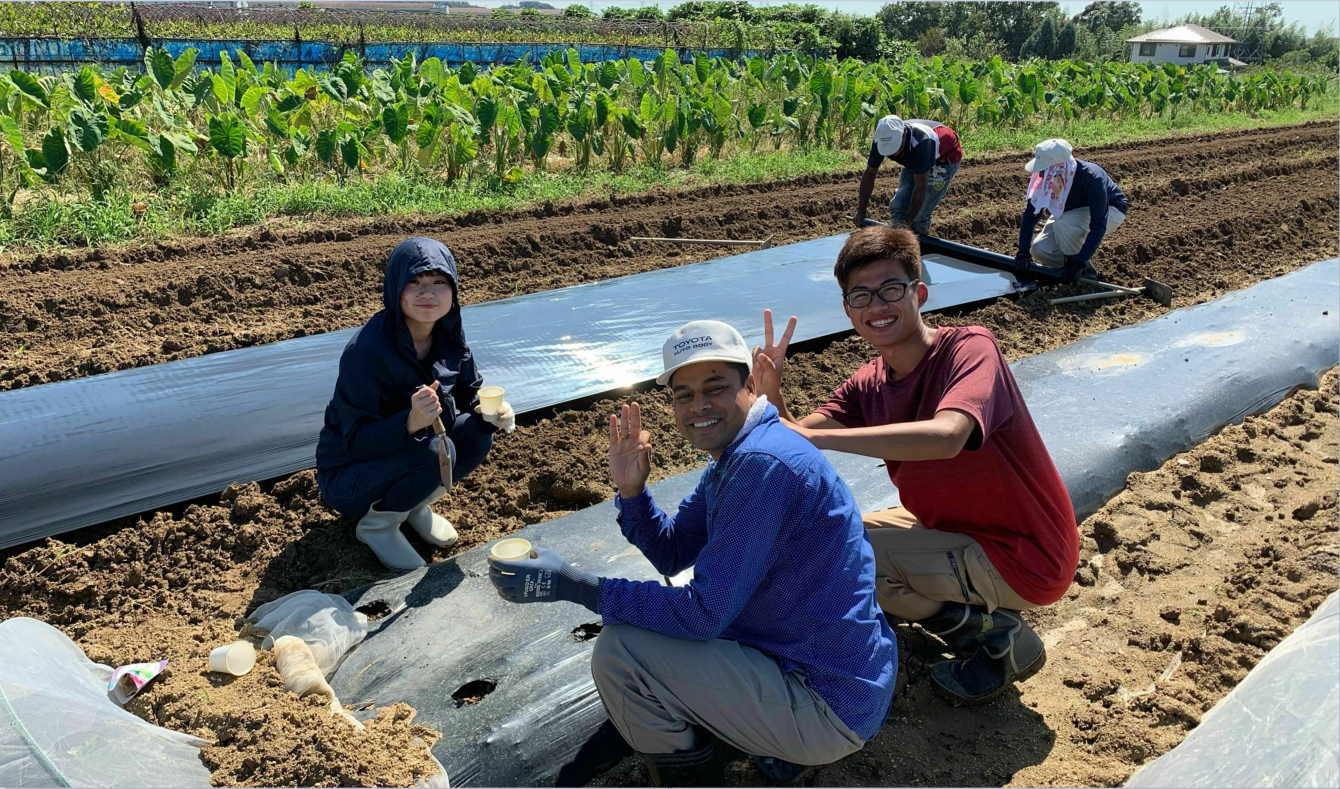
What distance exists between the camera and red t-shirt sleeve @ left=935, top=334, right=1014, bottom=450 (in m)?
2.31

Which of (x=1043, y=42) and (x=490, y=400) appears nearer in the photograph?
(x=490, y=400)

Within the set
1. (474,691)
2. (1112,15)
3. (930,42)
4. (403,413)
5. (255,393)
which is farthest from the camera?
A: (1112,15)

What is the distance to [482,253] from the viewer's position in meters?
6.95

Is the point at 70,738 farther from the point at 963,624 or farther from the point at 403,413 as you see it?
the point at 963,624

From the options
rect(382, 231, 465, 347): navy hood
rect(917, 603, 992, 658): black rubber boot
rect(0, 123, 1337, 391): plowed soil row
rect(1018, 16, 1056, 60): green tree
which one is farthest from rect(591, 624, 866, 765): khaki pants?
rect(1018, 16, 1056, 60): green tree

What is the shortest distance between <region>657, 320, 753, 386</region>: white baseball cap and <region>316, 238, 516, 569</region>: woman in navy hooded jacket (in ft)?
3.77

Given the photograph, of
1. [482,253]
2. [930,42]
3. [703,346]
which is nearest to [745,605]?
[703,346]

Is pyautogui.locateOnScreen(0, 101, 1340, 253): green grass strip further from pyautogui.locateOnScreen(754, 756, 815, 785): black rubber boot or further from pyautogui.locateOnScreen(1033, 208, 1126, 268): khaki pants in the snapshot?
pyautogui.locateOnScreen(754, 756, 815, 785): black rubber boot

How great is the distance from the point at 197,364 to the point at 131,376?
28 centimetres

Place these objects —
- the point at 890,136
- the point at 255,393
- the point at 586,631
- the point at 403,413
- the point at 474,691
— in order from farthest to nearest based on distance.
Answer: the point at 890,136
the point at 255,393
the point at 403,413
the point at 586,631
the point at 474,691

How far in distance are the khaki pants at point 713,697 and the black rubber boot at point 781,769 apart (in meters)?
0.16

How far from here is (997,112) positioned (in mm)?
14438

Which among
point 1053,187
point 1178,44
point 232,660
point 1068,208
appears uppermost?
point 1178,44

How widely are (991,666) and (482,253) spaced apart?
5227 millimetres
